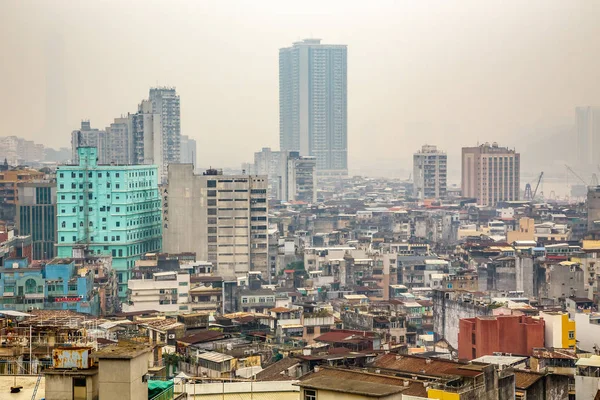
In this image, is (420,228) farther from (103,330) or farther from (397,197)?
(103,330)

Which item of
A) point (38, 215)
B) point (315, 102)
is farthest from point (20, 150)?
point (315, 102)

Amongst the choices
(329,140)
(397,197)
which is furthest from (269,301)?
(329,140)

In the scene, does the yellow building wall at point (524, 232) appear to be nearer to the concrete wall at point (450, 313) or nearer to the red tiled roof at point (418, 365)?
the concrete wall at point (450, 313)

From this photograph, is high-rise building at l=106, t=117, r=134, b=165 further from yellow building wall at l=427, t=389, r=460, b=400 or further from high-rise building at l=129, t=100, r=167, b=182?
yellow building wall at l=427, t=389, r=460, b=400

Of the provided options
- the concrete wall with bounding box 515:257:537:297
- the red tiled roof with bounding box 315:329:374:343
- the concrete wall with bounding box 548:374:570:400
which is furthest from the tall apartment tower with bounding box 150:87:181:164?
the concrete wall with bounding box 548:374:570:400

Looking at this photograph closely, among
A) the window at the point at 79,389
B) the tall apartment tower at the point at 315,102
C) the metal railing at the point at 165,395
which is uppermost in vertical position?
the tall apartment tower at the point at 315,102

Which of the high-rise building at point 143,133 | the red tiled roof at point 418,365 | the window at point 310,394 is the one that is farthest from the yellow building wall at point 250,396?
the high-rise building at point 143,133
